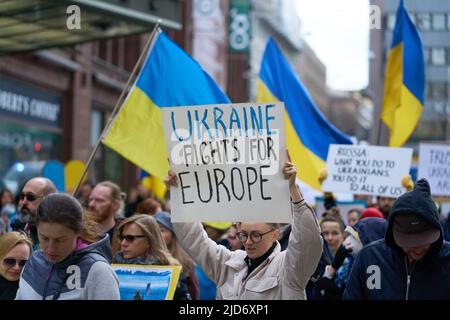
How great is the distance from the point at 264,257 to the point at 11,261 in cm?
141

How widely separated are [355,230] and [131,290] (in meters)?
1.51

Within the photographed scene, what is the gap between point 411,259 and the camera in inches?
191

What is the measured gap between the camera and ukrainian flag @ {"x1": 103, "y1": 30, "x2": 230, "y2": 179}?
28.8 feet

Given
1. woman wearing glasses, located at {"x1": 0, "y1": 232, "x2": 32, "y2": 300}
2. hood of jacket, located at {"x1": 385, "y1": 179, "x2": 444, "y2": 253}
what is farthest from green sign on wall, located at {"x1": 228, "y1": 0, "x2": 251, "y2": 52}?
hood of jacket, located at {"x1": 385, "y1": 179, "x2": 444, "y2": 253}

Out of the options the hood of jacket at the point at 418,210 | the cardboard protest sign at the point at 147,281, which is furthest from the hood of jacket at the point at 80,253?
the cardboard protest sign at the point at 147,281

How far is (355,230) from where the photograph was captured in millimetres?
6566

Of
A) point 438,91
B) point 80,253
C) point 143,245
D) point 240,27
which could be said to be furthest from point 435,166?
point 438,91

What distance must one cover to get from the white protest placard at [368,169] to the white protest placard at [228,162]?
4.72 meters

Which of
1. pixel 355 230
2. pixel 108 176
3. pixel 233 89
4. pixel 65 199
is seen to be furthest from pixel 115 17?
pixel 233 89

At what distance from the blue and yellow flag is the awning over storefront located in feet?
11.2

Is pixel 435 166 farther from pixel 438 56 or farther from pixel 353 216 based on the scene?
pixel 438 56

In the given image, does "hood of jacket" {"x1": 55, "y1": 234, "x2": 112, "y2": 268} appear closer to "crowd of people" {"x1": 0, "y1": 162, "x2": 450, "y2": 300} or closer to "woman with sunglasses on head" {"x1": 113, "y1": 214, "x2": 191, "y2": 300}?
"crowd of people" {"x1": 0, "y1": 162, "x2": 450, "y2": 300}

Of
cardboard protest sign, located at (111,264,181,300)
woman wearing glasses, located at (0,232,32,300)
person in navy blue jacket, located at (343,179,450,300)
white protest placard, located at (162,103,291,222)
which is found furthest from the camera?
cardboard protest sign, located at (111,264,181,300)
